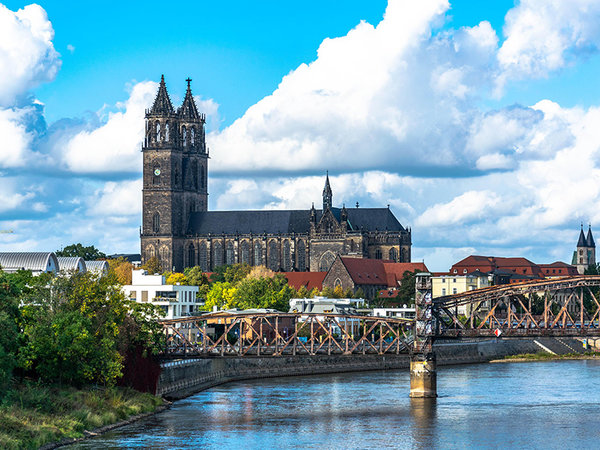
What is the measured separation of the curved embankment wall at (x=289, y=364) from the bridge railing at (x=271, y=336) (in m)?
1.13

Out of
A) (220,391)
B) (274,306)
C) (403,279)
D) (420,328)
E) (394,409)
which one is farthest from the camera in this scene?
(403,279)

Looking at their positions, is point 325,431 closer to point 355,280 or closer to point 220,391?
point 220,391

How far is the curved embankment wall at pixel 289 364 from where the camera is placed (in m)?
83.8

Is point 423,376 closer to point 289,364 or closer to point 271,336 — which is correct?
point 289,364

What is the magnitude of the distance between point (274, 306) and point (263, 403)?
70.9 meters

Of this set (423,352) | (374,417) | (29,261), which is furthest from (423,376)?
(29,261)

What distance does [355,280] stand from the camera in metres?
196

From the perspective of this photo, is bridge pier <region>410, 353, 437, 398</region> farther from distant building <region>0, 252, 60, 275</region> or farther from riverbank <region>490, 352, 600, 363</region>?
riverbank <region>490, 352, 600, 363</region>

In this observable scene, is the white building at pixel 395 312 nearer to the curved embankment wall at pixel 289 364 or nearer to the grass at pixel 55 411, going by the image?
the curved embankment wall at pixel 289 364

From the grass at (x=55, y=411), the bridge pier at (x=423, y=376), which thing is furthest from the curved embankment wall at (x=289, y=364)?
the grass at (x=55, y=411)

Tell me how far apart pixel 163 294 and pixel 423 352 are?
67218 mm

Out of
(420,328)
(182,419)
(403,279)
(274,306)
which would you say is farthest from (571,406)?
(403,279)

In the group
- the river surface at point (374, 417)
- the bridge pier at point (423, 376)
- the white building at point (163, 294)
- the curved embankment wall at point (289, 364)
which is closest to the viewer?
the river surface at point (374, 417)

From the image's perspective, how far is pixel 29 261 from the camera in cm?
10044
